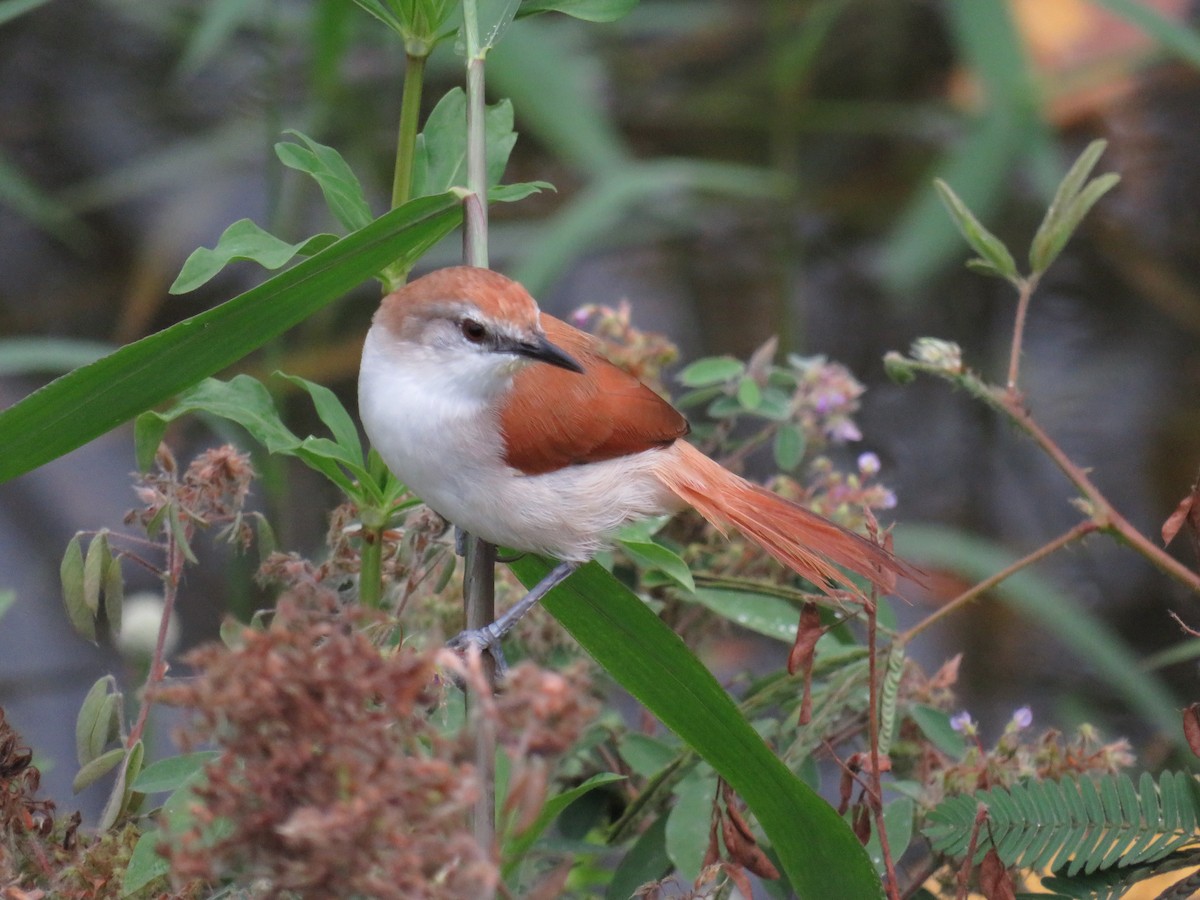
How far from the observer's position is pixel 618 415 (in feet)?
7.72

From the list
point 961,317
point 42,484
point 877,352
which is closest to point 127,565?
point 42,484

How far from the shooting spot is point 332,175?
1.95 m

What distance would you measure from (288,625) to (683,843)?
3.43 ft

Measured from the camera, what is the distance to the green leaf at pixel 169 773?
1808mm

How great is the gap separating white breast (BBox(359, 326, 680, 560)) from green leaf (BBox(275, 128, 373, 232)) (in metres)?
0.30

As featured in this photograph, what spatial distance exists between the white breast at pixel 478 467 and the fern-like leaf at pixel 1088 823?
0.71 m

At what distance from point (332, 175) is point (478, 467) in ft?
1.61

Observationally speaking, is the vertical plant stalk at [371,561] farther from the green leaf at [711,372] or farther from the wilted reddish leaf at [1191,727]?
the wilted reddish leaf at [1191,727]

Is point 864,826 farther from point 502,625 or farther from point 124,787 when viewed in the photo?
point 124,787

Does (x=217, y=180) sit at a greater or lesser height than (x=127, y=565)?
greater

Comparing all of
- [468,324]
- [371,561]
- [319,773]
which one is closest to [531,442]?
[468,324]

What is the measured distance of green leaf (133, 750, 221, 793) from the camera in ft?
5.93

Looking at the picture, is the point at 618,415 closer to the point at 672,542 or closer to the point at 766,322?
the point at 672,542

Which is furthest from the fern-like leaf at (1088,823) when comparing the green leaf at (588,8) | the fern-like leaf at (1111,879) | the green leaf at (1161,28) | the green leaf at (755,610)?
the green leaf at (1161,28)
